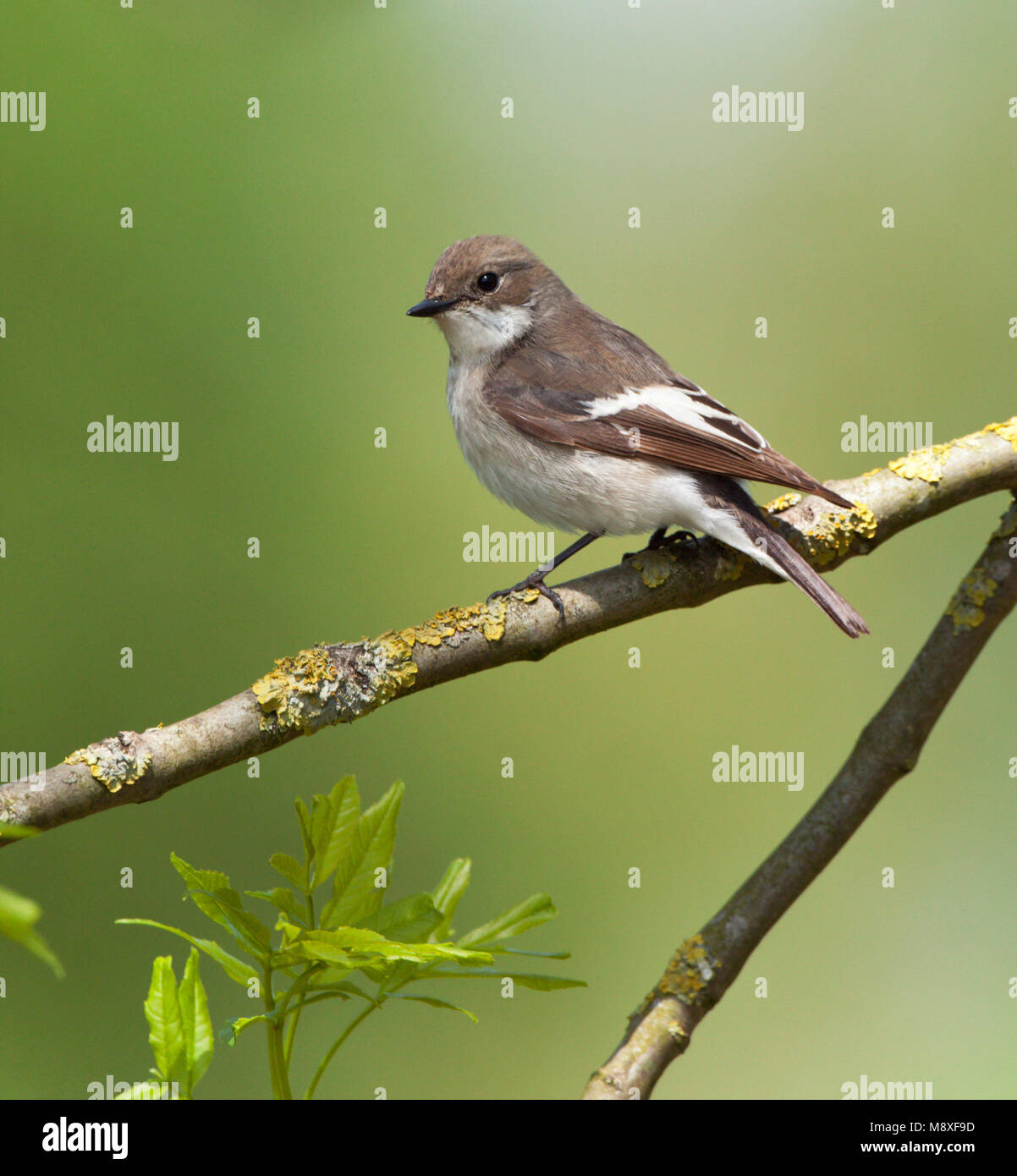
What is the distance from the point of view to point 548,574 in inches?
100

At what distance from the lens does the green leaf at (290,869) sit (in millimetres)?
1112

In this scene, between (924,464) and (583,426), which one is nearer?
(924,464)

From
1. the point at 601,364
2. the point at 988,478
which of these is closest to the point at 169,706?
the point at 601,364

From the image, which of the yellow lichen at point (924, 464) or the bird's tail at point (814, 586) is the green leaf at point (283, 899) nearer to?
the bird's tail at point (814, 586)

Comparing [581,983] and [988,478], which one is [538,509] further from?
[581,983]

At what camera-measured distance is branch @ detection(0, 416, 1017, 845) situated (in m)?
1.36

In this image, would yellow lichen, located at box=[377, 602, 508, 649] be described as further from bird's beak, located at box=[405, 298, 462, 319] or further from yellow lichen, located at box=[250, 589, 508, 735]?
bird's beak, located at box=[405, 298, 462, 319]

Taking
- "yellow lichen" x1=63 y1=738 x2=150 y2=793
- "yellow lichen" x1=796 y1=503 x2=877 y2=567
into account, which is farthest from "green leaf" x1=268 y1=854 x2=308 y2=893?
"yellow lichen" x1=796 y1=503 x2=877 y2=567

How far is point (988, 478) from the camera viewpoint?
90.6 inches

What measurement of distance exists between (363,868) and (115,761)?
Result: 40 centimetres

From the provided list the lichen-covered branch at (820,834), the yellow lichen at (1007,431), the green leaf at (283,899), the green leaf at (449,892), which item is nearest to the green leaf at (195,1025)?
the green leaf at (283,899)

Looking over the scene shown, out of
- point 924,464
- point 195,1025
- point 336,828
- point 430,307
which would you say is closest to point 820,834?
point 924,464

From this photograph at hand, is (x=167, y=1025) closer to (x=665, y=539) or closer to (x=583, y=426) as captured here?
(x=665, y=539)

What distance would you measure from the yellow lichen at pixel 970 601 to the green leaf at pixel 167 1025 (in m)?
1.72
